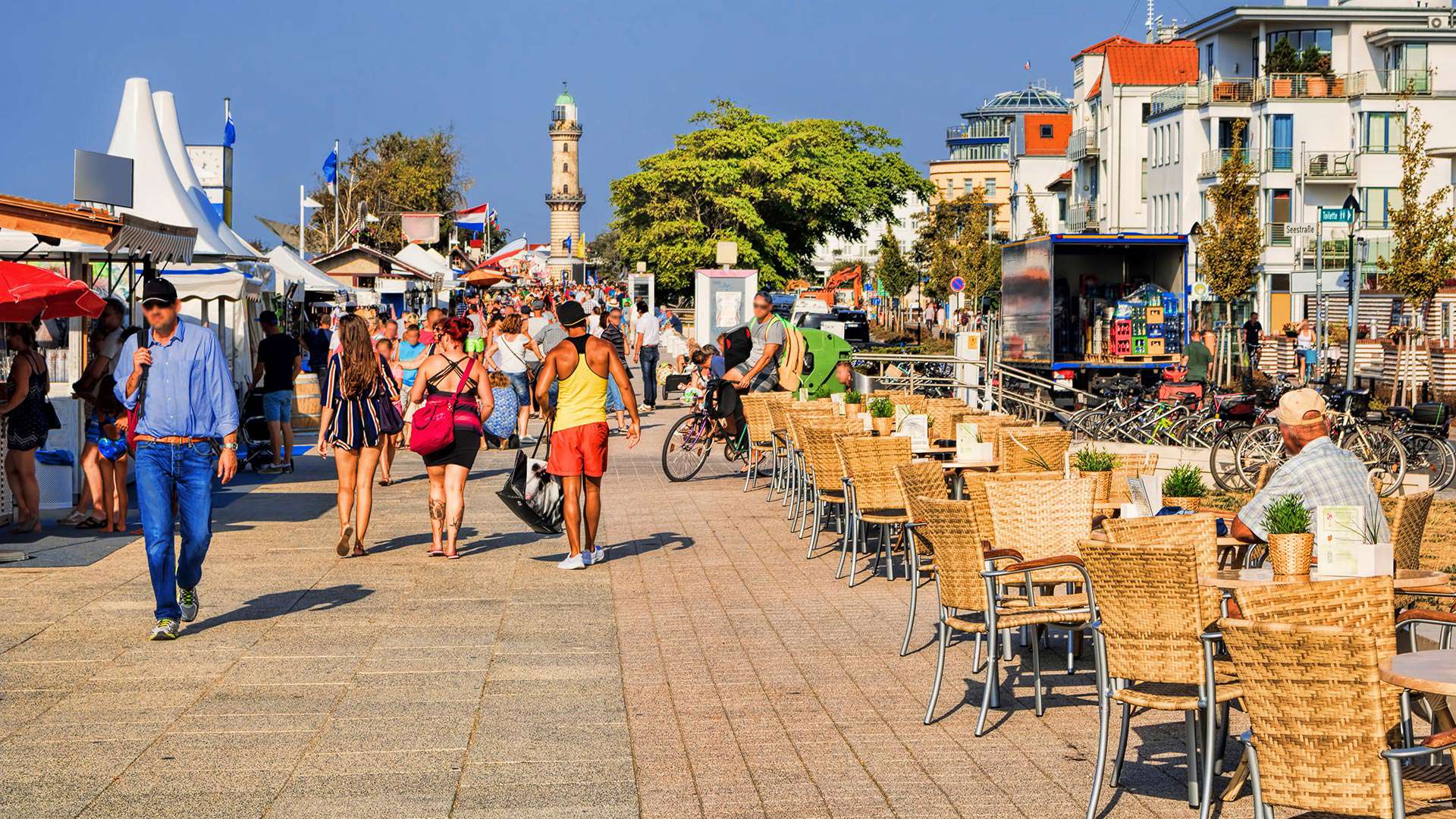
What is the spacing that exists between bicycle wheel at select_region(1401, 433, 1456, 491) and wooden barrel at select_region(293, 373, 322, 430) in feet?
47.3

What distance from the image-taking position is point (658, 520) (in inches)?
588

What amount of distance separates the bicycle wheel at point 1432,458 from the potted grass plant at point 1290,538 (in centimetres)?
1318

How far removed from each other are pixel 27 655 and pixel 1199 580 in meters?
5.61

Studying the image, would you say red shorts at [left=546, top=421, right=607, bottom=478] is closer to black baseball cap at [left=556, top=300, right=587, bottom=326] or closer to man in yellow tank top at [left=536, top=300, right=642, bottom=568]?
man in yellow tank top at [left=536, top=300, right=642, bottom=568]

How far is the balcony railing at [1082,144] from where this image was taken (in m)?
78.9

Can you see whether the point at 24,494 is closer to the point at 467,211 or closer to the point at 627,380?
the point at 627,380

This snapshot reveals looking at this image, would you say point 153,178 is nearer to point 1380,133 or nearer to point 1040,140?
point 1380,133

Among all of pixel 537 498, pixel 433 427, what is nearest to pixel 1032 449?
pixel 537 498

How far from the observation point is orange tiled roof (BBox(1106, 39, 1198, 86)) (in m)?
75.6

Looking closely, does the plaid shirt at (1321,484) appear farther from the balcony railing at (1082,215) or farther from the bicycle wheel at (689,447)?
the balcony railing at (1082,215)

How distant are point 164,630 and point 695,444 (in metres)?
9.90

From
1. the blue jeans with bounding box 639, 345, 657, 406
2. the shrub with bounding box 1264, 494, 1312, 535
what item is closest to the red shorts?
the shrub with bounding box 1264, 494, 1312, 535

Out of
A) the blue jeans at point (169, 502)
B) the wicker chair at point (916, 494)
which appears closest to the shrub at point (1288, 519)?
the wicker chair at point (916, 494)

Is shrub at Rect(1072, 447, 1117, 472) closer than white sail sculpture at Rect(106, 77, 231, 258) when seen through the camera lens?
Yes
